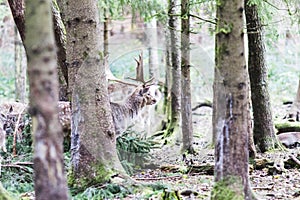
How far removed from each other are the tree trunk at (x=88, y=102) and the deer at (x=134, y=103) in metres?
3.51

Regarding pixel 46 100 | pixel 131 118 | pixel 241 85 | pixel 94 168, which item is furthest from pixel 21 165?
pixel 46 100

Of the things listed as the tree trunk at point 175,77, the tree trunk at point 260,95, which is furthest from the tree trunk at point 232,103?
the tree trunk at point 175,77

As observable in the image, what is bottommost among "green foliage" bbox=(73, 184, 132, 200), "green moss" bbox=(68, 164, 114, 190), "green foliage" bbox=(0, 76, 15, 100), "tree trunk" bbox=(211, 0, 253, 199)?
"green foliage" bbox=(73, 184, 132, 200)

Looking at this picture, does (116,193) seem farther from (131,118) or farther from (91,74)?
(131,118)

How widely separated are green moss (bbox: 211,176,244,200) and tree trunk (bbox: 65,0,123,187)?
1.74 meters

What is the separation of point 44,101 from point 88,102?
2.81 meters

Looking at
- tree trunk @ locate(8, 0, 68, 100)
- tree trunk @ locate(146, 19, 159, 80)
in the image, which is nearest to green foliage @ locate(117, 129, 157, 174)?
tree trunk @ locate(8, 0, 68, 100)

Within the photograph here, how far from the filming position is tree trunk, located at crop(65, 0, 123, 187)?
5586 mm

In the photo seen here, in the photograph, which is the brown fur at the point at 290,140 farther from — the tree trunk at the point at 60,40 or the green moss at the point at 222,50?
the green moss at the point at 222,50

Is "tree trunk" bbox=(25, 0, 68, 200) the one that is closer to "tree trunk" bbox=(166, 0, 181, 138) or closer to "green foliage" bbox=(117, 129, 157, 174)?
"green foliage" bbox=(117, 129, 157, 174)

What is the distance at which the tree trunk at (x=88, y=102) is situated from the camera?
18.3 ft

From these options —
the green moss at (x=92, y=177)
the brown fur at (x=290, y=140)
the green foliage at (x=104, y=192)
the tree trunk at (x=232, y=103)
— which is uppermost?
the tree trunk at (x=232, y=103)

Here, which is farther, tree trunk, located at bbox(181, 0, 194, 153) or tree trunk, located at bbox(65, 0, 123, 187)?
tree trunk, located at bbox(181, 0, 194, 153)

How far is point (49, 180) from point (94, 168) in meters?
2.68
